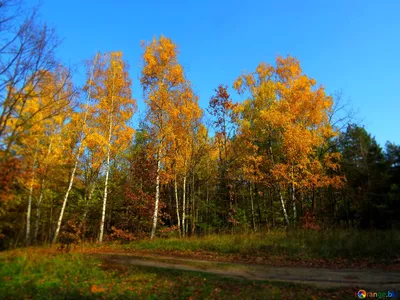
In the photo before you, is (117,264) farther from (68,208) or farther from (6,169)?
(68,208)

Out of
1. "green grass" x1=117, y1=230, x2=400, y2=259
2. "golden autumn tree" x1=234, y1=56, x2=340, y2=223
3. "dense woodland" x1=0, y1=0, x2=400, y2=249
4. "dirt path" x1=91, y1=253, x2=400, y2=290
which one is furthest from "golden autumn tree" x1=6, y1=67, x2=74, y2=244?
"golden autumn tree" x1=234, y1=56, x2=340, y2=223

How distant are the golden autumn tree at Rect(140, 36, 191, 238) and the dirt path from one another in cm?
887

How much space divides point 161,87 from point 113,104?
3.85 metres

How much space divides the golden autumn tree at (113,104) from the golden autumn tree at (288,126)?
9628mm

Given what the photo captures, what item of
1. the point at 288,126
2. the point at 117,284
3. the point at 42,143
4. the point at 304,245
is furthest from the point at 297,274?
the point at 42,143

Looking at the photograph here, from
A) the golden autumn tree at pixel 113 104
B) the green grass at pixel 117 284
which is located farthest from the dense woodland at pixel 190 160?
the green grass at pixel 117 284

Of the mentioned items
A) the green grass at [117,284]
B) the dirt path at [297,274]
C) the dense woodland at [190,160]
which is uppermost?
the dense woodland at [190,160]

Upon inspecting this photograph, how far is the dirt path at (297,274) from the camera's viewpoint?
7.04 metres

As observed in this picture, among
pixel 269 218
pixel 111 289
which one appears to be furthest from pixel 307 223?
pixel 111 289

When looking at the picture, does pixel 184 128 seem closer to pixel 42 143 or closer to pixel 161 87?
pixel 161 87

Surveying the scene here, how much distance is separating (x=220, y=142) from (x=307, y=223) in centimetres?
948

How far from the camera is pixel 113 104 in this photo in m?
19.2

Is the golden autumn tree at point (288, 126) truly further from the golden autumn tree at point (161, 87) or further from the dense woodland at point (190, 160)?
the golden autumn tree at point (161, 87)

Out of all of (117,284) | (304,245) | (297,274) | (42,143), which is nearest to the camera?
(117,284)
